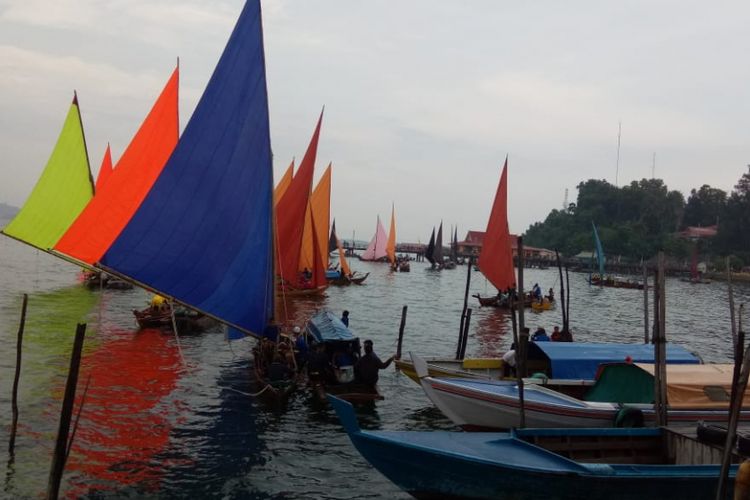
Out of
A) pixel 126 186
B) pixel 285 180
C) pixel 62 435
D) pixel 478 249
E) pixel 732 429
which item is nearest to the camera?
pixel 732 429

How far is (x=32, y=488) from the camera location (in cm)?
1165

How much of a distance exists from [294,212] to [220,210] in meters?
13.8

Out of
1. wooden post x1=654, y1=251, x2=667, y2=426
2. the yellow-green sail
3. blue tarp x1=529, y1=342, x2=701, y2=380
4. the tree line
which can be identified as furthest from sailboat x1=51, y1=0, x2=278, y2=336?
the tree line

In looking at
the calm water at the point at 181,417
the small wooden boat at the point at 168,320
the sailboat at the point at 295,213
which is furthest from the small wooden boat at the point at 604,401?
the small wooden boat at the point at 168,320

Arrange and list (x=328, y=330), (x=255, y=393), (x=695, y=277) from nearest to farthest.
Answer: (x=255, y=393)
(x=328, y=330)
(x=695, y=277)

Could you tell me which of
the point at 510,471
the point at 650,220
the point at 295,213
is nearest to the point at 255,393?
the point at 510,471

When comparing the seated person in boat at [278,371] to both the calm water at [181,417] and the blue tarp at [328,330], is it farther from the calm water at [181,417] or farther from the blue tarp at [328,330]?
the blue tarp at [328,330]

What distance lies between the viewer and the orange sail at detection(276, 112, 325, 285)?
100 ft

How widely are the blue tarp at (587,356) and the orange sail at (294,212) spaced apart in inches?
577

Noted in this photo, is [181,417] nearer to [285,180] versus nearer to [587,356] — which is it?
[587,356]

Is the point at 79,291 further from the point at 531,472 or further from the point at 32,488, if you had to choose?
the point at 531,472

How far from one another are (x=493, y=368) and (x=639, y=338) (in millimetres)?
23987

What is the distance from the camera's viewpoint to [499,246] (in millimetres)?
33562

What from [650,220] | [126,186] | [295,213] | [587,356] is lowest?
[587,356]
